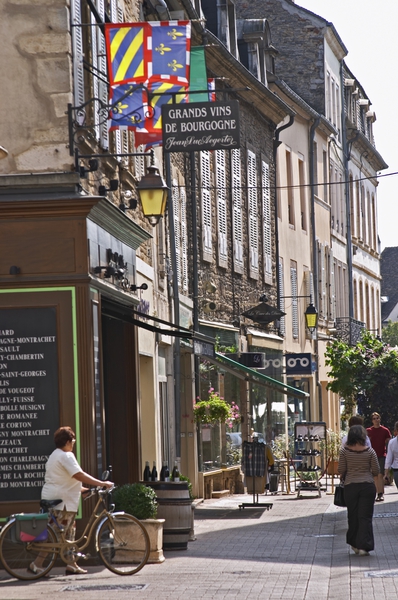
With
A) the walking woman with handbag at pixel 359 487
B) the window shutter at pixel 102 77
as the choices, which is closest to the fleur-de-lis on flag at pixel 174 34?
the window shutter at pixel 102 77

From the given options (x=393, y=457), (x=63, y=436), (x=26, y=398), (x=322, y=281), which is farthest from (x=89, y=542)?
(x=322, y=281)

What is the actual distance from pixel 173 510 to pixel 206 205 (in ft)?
36.1

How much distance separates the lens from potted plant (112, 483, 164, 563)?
12.8m

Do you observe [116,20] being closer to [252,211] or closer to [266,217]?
[252,211]

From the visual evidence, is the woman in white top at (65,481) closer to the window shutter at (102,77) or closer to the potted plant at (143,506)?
the potted plant at (143,506)

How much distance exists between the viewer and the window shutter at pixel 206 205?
2369 centimetres

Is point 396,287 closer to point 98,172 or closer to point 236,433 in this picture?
point 236,433

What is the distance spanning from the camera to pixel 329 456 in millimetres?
27891

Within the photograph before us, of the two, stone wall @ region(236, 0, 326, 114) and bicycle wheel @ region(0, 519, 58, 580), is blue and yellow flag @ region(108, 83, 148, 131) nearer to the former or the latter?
bicycle wheel @ region(0, 519, 58, 580)

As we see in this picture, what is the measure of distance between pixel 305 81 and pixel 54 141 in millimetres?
27672

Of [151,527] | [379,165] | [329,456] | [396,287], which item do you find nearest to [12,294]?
[151,527]

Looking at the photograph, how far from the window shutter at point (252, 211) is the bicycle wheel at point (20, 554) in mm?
16389

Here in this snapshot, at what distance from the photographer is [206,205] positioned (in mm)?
24000

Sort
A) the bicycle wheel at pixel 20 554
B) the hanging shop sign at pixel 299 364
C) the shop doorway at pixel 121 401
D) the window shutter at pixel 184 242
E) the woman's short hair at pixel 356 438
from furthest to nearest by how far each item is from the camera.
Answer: the hanging shop sign at pixel 299 364 < the window shutter at pixel 184 242 < the shop doorway at pixel 121 401 < the woman's short hair at pixel 356 438 < the bicycle wheel at pixel 20 554
